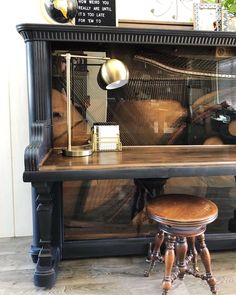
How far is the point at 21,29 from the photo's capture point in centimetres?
174

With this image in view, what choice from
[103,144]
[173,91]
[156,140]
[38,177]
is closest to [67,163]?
[38,177]

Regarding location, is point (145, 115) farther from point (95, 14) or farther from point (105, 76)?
point (95, 14)

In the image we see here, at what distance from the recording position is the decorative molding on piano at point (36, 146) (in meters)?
1.52

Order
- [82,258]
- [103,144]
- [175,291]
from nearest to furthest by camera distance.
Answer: [175,291] < [103,144] < [82,258]

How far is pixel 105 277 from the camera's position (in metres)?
1.93

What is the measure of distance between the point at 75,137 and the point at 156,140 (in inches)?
22.6

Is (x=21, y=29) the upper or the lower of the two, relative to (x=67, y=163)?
upper

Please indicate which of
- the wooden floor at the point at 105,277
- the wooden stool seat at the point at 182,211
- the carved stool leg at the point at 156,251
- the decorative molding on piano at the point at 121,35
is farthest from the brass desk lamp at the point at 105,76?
the wooden floor at the point at 105,277

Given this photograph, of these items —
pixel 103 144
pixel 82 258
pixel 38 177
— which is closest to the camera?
pixel 38 177

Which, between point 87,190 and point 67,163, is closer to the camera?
point 67,163

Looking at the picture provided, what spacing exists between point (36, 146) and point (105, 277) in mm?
951

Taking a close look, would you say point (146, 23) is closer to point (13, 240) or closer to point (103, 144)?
point (103, 144)

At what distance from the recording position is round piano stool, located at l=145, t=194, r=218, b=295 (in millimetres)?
1600

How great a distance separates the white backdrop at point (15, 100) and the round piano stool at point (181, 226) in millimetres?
1161
